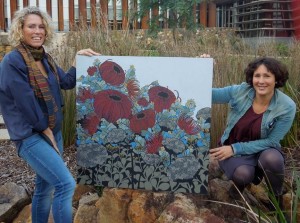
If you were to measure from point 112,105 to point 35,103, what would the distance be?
73 cm

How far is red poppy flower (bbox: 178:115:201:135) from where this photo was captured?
3.30 metres

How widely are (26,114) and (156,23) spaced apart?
6.80 metres

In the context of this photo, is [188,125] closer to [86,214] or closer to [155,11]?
[86,214]

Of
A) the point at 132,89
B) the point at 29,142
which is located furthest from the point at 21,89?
the point at 132,89

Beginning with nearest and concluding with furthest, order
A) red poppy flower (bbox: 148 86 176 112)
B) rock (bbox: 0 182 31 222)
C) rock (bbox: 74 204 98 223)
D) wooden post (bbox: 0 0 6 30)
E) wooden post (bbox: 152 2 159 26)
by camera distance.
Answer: red poppy flower (bbox: 148 86 176 112) → rock (bbox: 74 204 98 223) → rock (bbox: 0 182 31 222) → wooden post (bbox: 152 2 159 26) → wooden post (bbox: 0 0 6 30)

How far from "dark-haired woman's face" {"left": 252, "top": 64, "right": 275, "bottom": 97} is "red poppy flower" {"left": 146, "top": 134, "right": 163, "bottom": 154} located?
29.3 inches

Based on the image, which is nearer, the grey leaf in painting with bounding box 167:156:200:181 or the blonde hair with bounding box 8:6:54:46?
the blonde hair with bounding box 8:6:54:46

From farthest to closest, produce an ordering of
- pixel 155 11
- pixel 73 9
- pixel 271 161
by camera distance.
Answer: pixel 73 9, pixel 155 11, pixel 271 161

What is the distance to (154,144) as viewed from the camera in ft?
11.0

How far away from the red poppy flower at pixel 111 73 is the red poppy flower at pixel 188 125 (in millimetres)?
504

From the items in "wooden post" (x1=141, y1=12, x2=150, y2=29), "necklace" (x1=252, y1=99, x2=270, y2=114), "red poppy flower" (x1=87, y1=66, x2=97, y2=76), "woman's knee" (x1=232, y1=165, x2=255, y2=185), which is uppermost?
"wooden post" (x1=141, y1=12, x2=150, y2=29)

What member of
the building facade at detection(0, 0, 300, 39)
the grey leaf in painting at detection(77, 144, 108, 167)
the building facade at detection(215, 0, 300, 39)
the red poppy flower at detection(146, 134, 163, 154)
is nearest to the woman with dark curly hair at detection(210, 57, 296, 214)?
the red poppy flower at detection(146, 134, 163, 154)

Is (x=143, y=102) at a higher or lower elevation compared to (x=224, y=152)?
higher

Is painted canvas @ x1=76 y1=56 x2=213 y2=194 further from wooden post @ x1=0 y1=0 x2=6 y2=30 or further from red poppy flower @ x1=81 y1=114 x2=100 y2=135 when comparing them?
wooden post @ x1=0 y1=0 x2=6 y2=30
